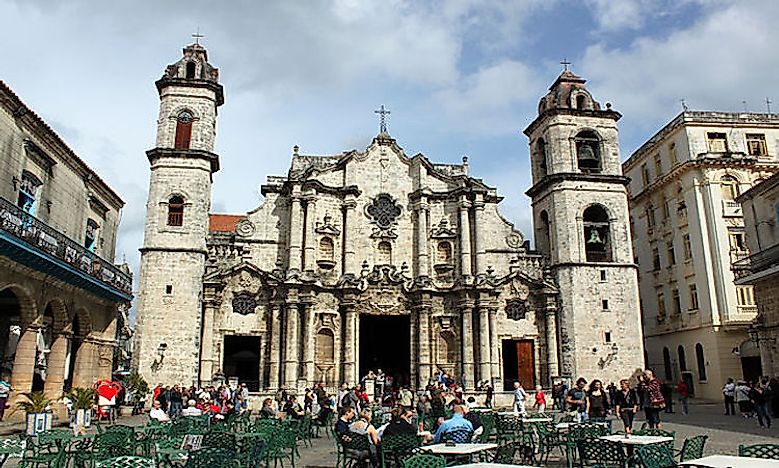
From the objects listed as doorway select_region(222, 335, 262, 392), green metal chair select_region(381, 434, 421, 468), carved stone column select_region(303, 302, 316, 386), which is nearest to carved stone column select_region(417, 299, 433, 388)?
carved stone column select_region(303, 302, 316, 386)

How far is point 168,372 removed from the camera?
25.0m

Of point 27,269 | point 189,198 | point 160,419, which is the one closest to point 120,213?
point 189,198

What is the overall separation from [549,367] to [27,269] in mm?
20738

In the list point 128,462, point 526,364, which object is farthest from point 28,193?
point 526,364

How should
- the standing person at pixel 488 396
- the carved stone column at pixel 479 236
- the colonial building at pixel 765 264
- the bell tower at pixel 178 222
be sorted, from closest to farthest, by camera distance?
1. the colonial building at pixel 765 264
2. the standing person at pixel 488 396
3. the bell tower at pixel 178 222
4. the carved stone column at pixel 479 236

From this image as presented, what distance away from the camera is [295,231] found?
1131 inches

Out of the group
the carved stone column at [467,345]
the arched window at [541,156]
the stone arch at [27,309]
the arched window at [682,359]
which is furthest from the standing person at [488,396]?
the stone arch at [27,309]

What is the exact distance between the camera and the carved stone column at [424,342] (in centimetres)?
2762

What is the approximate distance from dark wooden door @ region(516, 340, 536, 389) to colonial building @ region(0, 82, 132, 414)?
652 inches

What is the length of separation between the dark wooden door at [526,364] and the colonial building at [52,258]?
16.6 meters

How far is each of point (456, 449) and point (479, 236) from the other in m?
21.1

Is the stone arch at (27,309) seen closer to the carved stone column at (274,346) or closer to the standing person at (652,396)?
the carved stone column at (274,346)

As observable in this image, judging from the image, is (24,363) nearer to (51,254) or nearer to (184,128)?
(51,254)

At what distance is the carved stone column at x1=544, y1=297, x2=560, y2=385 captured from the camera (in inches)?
1102
